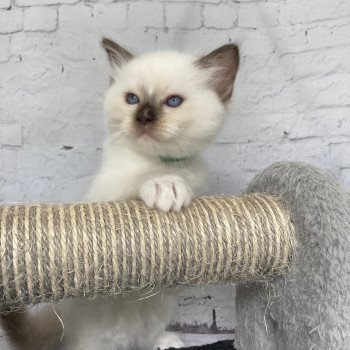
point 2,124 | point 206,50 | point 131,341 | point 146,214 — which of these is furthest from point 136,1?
point 131,341

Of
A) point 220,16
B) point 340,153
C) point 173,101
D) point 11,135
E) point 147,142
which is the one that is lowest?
point 11,135

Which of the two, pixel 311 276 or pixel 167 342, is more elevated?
pixel 311 276

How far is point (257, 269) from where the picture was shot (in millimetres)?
993

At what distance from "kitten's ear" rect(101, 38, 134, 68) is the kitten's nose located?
11.9 inches

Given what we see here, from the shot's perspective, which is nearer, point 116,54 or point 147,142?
point 147,142

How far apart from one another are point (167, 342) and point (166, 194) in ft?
2.59

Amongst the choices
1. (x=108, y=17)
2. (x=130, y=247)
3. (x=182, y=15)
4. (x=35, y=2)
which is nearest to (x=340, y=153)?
(x=182, y=15)

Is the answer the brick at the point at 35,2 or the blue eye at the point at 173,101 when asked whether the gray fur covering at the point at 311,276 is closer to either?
the blue eye at the point at 173,101

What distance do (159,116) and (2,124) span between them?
841 mm

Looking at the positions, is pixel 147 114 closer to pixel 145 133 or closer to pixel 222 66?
pixel 145 133

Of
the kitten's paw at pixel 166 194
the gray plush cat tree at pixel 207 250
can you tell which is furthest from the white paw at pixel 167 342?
the kitten's paw at pixel 166 194

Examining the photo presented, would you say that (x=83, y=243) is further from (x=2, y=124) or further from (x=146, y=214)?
(x=2, y=124)

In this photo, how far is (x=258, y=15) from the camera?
1.80 m

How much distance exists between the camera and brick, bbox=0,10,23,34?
5.73 ft
